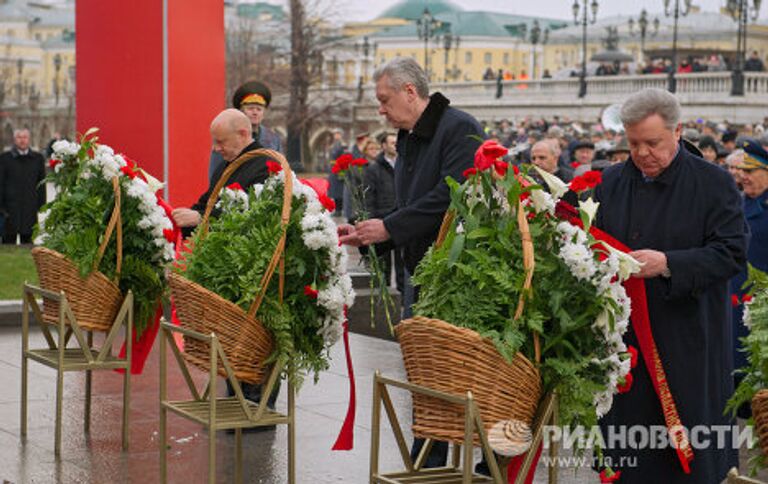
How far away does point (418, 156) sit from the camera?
23.7 feet

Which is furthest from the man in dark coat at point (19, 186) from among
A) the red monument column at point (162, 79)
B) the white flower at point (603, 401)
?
the white flower at point (603, 401)

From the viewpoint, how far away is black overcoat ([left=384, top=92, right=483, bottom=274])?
691 cm

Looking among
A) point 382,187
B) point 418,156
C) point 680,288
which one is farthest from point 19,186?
point 680,288

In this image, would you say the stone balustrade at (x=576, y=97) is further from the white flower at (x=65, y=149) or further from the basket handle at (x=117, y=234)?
the basket handle at (x=117, y=234)

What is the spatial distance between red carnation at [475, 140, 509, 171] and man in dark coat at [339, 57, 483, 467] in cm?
148

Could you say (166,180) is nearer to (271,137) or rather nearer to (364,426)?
(271,137)

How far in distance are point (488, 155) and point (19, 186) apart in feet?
58.4

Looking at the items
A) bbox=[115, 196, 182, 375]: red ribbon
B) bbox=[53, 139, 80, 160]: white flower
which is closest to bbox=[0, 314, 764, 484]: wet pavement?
bbox=[115, 196, 182, 375]: red ribbon

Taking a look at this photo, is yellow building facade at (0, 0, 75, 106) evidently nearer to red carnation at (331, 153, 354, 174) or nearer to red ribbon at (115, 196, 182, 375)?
red ribbon at (115, 196, 182, 375)

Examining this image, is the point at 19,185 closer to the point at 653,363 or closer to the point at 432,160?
the point at 432,160

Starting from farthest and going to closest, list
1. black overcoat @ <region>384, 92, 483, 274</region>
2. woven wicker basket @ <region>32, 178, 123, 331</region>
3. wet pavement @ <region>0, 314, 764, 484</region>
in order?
woven wicker basket @ <region>32, 178, 123, 331</region>
wet pavement @ <region>0, 314, 764, 484</region>
black overcoat @ <region>384, 92, 483, 274</region>

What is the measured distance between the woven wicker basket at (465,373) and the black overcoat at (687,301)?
0.69 meters

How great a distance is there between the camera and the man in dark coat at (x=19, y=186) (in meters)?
22.1

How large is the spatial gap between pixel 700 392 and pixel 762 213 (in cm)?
363
